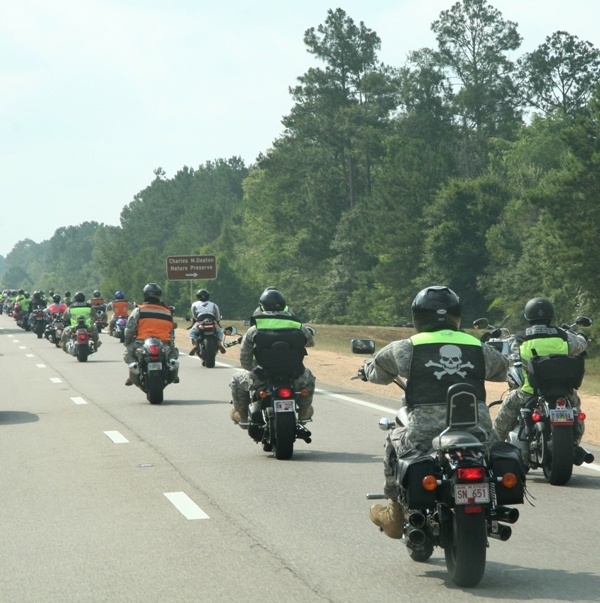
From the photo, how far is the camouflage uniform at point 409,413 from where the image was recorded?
23.5ft

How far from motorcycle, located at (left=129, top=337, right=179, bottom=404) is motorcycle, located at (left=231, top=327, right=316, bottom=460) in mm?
5798

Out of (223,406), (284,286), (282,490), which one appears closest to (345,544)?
(282,490)

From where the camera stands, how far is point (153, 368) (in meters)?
18.7

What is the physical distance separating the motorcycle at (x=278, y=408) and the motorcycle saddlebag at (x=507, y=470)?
5.56 m

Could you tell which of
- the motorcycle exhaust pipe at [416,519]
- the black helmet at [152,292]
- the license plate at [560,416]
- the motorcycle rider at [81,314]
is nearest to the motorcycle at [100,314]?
the motorcycle rider at [81,314]

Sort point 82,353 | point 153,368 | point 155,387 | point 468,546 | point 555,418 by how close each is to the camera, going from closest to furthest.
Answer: point 468,546
point 555,418
point 153,368
point 155,387
point 82,353

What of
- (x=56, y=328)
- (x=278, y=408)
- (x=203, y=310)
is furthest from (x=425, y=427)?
(x=56, y=328)

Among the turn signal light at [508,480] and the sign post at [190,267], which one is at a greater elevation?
the sign post at [190,267]

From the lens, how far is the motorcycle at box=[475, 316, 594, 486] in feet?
34.6

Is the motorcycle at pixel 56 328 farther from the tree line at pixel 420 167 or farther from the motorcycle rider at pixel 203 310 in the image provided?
the tree line at pixel 420 167

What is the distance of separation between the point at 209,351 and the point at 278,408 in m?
15.6

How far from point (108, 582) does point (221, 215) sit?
16060cm

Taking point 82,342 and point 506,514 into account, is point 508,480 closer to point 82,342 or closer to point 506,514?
point 506,514

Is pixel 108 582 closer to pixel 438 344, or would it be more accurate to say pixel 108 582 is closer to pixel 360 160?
pixel 438 344
